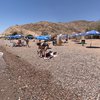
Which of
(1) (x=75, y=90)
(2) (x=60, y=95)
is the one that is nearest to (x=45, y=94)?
(2) (x=60, y=95)

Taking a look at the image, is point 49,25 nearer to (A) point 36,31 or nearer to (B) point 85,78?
(A) point 36,31

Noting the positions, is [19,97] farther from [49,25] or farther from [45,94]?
[49,25]

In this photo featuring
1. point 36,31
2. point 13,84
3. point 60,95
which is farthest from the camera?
point 36,31

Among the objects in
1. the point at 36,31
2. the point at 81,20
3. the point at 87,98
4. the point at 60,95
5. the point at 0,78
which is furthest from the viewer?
the point at 81,20

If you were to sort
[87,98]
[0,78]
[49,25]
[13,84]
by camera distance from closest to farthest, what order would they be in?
1. [87,98]
2. [13,84]
3. [0,78]
4. [49,25]

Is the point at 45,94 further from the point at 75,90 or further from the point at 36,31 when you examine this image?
the point at 36,31

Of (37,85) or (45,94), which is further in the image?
(37,85)

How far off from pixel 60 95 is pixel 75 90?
0.79m

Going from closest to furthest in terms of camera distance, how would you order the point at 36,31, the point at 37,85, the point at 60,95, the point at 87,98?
the point at 87,98 < the point at 60,95 < the point at 37,85 < the point at 36,31

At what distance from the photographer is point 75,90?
9.91 m

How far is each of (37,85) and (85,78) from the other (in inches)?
101

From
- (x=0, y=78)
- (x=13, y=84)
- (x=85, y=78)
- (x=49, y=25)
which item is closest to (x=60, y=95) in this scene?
(x=85, y=78)

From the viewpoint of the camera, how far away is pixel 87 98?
8.75 meters

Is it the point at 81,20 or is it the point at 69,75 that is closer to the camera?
the point at 69,75
